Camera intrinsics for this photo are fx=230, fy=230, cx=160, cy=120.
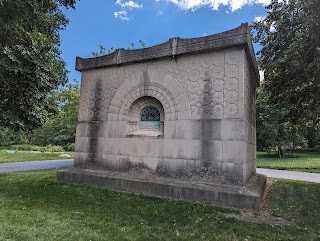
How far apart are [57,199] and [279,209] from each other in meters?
5.50

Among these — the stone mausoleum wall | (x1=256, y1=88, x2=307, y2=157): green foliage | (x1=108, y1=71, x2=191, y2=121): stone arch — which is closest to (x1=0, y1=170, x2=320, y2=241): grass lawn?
the stone mausoleum wall

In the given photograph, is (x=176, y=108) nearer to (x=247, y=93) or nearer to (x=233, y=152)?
(x=233, y=152)

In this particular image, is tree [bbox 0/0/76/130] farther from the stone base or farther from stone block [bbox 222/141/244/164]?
stone block [bbox 222/141/244/164]

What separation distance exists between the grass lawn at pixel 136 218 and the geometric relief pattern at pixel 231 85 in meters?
2.44

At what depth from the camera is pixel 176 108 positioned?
22.1ft

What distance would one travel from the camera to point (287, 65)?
7.15 m

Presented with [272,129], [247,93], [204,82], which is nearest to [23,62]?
[204,82]

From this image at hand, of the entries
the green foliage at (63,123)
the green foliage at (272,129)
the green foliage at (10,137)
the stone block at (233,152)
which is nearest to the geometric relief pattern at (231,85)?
the stone block at (233,152)

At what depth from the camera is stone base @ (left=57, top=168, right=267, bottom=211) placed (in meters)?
5.29

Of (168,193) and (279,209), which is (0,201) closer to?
(168,193)

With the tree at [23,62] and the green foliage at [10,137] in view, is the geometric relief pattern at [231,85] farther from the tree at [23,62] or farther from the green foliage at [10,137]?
the green foliage at [10,137]

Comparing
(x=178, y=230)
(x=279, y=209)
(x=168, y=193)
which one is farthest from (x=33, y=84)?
(x=279, y=209)

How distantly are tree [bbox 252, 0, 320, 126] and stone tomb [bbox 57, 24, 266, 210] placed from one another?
0.99m

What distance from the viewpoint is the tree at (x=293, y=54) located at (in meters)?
6.56
